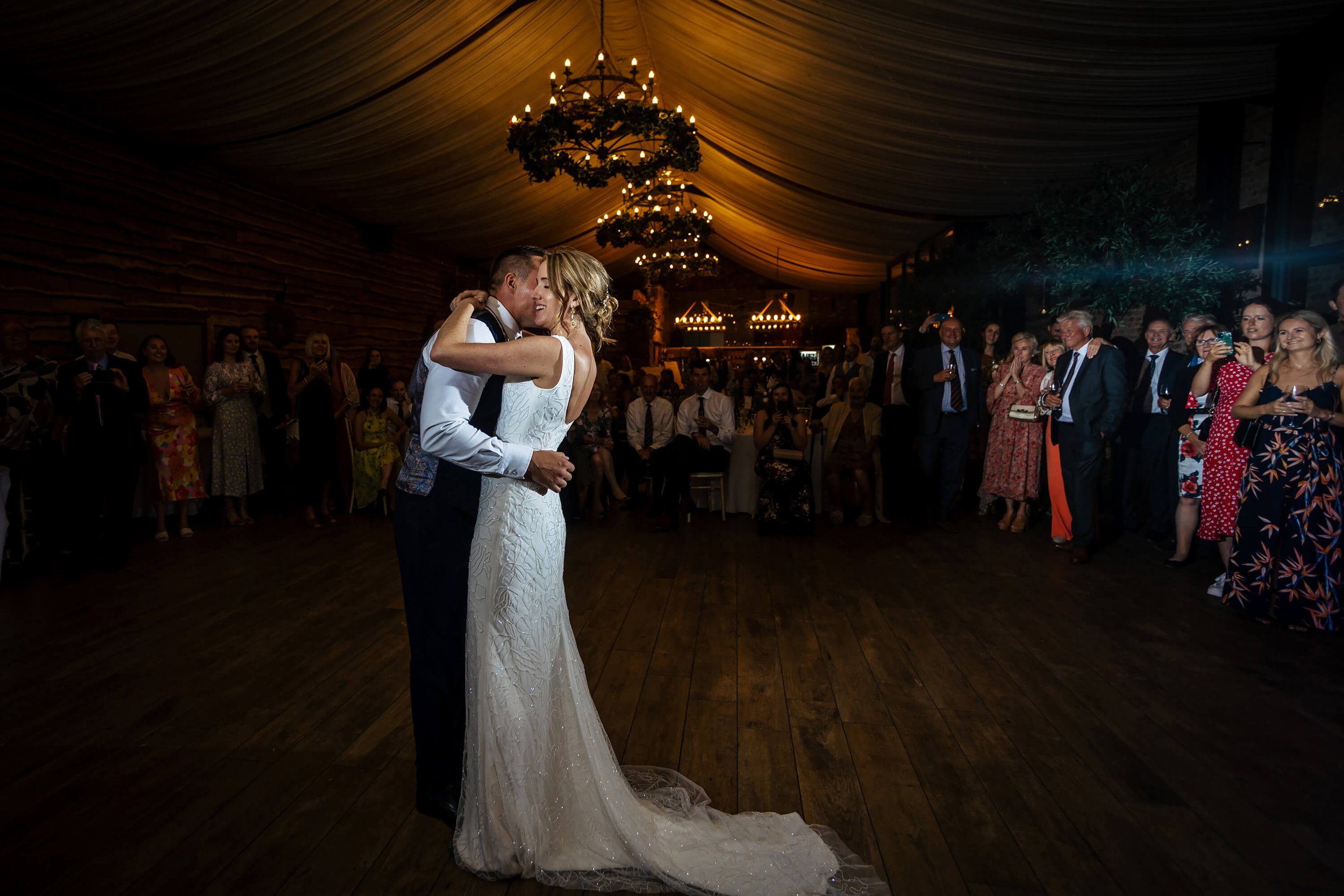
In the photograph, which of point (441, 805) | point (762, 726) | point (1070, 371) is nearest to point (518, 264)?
point (441, 805)

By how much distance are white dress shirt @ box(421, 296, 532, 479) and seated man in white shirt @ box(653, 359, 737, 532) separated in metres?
4.47

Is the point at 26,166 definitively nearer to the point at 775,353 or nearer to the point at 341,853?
the point at 341,853

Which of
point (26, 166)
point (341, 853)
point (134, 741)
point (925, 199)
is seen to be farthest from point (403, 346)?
point (341, 853)

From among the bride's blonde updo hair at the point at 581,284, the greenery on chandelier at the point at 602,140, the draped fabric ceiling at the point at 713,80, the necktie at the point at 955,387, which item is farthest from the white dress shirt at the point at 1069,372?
the bride's blonde updo hair at the point at 581,284

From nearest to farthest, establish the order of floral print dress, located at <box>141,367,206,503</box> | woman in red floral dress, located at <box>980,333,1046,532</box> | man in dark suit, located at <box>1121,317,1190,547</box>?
man in dark suit, located at <box>1121,317,1190,547</box> < floral print dress, located at <box>141,367,206,503</box> < woman in red floral dress, located at <box>980,333,1046,532</box>

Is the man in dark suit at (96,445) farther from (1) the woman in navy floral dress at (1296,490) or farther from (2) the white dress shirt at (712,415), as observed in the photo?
(1) the woman in navy floral dress at (1296,490)

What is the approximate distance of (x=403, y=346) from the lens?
1123 cm

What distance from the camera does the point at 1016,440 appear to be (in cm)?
623

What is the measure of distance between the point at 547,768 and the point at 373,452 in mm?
5342

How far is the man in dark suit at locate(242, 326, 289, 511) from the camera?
6.41 meters

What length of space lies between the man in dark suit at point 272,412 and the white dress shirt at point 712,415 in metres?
3.28

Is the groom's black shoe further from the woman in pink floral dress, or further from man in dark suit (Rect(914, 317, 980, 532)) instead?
man in dark suit (Rect(914, 317, 980, 532))

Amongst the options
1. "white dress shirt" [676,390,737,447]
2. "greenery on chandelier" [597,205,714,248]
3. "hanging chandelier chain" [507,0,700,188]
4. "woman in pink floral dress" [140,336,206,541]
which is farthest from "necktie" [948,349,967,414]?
"woman in pink floral dress" [140,336,206,541]

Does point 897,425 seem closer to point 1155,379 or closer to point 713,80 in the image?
point 1155,379
